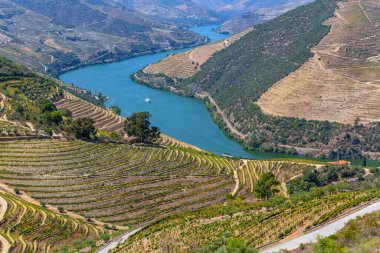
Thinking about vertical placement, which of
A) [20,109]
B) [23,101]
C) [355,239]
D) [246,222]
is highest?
[20,109]

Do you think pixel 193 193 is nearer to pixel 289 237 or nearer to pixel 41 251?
pixel 41 251

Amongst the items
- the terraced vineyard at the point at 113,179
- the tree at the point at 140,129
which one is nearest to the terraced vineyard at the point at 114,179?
the terraced vineyard at the point at 113,179

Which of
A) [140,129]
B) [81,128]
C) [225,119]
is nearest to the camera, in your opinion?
[81,128]

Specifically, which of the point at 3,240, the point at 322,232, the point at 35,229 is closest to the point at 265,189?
the point at 322,232

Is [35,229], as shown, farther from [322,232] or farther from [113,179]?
[322,232]

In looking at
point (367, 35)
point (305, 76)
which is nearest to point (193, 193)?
point (305, 76)
